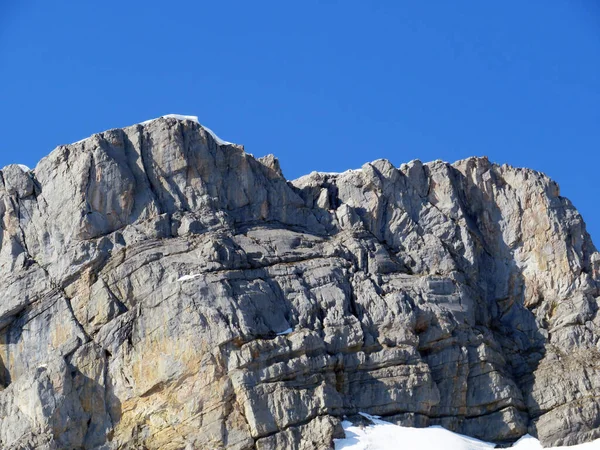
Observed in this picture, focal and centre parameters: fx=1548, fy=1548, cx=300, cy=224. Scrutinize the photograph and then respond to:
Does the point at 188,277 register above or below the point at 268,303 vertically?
above

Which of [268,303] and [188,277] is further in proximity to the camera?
[268,303]

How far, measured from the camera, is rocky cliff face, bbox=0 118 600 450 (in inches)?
3450

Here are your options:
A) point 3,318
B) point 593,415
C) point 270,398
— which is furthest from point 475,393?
point 3,318

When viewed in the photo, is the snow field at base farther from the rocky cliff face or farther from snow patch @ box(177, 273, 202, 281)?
snow patch @ box(177, 273, 202, 281)

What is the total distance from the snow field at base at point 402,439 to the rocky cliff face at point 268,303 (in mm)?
984

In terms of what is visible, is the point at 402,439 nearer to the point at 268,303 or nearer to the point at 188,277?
the point at 268,303

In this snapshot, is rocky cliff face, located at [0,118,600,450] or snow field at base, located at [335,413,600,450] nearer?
snow field at base, located at [335,413,600,450]

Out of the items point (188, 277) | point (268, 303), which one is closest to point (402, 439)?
point (268, 303)

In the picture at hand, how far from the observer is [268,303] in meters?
92.0

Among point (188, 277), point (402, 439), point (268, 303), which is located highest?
point (188, 277)

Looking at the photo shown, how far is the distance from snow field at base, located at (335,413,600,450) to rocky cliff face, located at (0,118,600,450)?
0.98m

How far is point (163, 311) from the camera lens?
89875 millimetres

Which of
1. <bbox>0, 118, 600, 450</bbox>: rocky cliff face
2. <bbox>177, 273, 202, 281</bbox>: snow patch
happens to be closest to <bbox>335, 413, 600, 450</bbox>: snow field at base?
<bbox>0, 118, 600, 450</bbox>: rocky cliff face

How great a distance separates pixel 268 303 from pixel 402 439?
11394mm
